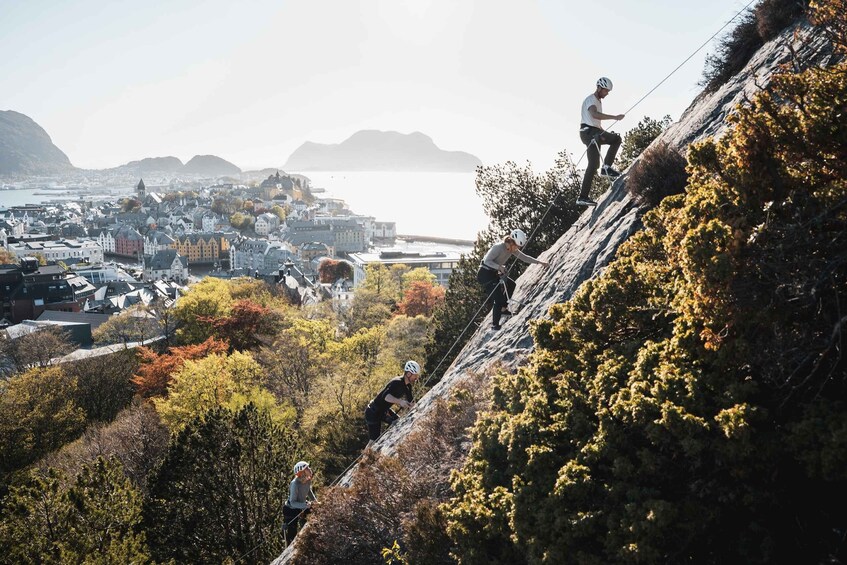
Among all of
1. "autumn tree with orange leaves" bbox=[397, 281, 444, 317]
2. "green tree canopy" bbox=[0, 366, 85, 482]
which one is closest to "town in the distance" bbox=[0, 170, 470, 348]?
"autumn tree with orange leaves" bbox=[397, 281, 444, 317]

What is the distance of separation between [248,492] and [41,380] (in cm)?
Answer: 2147

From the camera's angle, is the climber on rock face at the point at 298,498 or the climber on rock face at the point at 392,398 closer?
the climber on rock face at the point at 298,498

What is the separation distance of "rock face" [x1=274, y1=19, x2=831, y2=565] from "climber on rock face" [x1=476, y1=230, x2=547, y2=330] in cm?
28

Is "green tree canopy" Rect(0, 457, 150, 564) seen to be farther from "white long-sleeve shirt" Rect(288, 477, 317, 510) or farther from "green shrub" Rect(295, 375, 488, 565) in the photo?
"green shrub" Rect(295, 375, 488, 565)

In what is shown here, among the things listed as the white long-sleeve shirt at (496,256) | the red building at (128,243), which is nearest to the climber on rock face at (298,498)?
the white long-sleeve shirt at (496,256)

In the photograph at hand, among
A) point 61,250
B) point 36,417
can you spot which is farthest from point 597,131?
point 61,250

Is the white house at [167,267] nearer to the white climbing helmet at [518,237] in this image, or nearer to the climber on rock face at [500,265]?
the climber on rock face at [500,265]

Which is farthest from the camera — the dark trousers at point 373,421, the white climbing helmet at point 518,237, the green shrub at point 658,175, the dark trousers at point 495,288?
the dark trousers at point 373,421

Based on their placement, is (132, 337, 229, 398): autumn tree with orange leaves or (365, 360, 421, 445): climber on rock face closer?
(365, 360, 421, 445): climber on rock face

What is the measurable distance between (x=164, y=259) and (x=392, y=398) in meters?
115

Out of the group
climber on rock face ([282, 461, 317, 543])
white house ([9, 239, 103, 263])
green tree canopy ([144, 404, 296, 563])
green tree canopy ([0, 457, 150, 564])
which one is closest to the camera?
climber on rock face ([282, 461, 317, 543])

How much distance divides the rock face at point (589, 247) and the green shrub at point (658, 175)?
0.28m

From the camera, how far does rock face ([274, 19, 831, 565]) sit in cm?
928

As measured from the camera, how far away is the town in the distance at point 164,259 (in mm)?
70375
